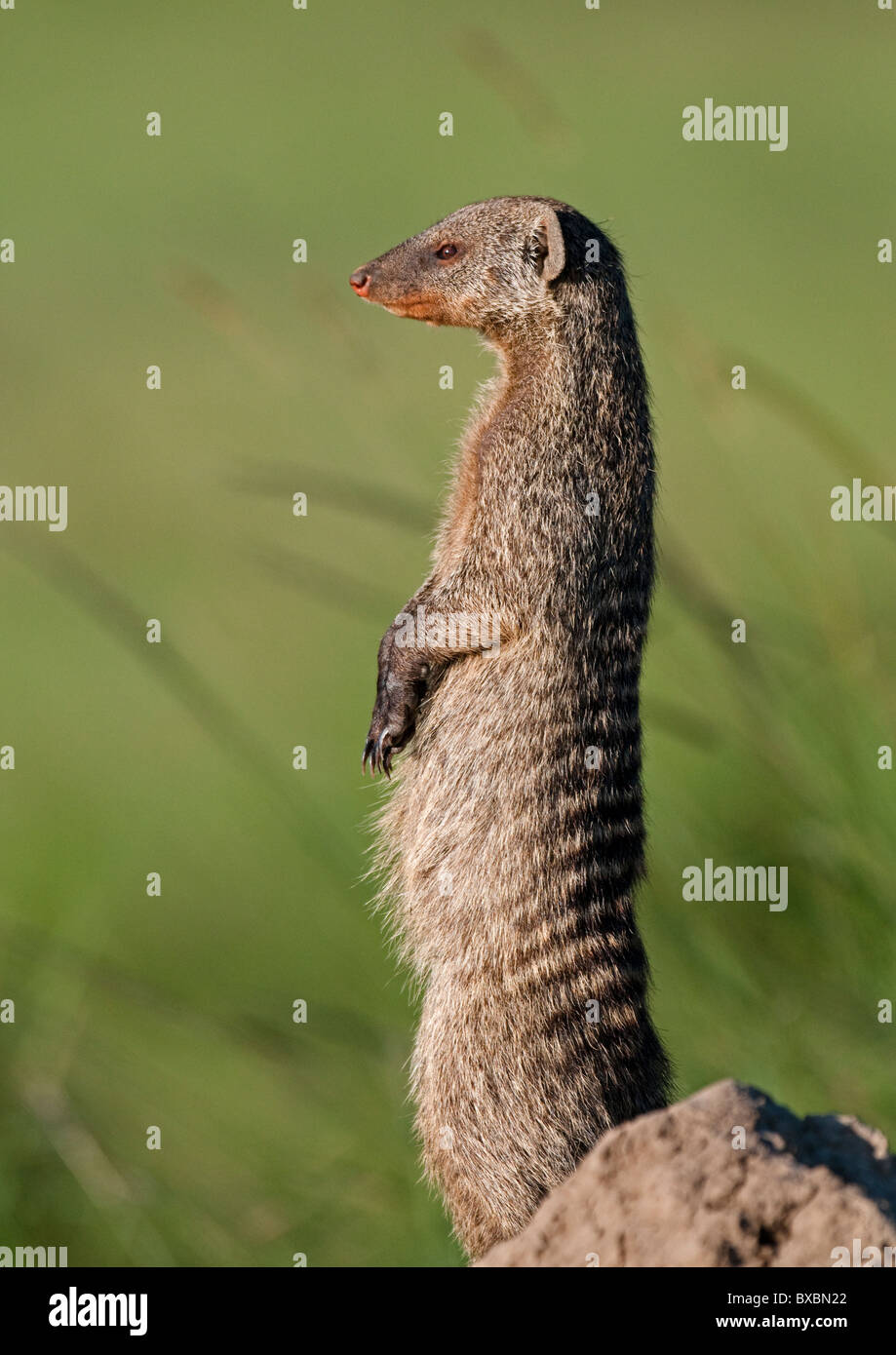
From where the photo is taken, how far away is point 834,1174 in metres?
2.37

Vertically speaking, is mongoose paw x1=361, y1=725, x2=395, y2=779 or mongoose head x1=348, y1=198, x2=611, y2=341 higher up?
mongoose head x1=348, y1=198, x2=611, y2=341

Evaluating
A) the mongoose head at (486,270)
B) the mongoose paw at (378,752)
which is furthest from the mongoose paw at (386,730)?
the mongoose head at (486,270)

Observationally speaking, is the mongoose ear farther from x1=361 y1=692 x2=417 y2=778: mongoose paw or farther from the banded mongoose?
x1=361 y1=692 x2=417 y2=778: mongoose paw

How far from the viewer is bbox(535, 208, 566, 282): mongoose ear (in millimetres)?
3676

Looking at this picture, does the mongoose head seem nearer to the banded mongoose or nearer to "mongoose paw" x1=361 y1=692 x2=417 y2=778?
the banded mongoose

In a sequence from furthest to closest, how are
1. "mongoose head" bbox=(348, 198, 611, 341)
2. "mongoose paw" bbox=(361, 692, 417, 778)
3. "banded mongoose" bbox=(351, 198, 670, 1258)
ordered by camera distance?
"mongoose head" bbox=(348, 198, 611, 341) → "mongoose paw" bbox=(361, 692, 417, 778) → "banded mongoose" bbox=(351, 198, 670, 1258)

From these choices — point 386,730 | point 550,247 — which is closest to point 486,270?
point 550,247

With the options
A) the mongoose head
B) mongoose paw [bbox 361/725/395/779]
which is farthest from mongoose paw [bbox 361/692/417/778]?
the mongoose head

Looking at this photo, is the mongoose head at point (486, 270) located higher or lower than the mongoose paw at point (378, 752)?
higher

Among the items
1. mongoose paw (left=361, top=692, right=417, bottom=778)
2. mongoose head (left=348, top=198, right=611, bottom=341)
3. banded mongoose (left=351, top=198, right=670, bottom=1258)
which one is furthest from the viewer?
mongoose head (left=348, top=198, right=611, bottom=341)

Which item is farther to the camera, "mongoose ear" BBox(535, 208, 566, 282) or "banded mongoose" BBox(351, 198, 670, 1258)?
"mongoose ear" BBox(535, 208, 566, 282)

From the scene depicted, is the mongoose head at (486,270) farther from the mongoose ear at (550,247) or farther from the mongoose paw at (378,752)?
the mongoose paw at (378,752)

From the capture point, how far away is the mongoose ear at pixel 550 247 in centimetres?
368

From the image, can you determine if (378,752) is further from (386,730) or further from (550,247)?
(550,247)
